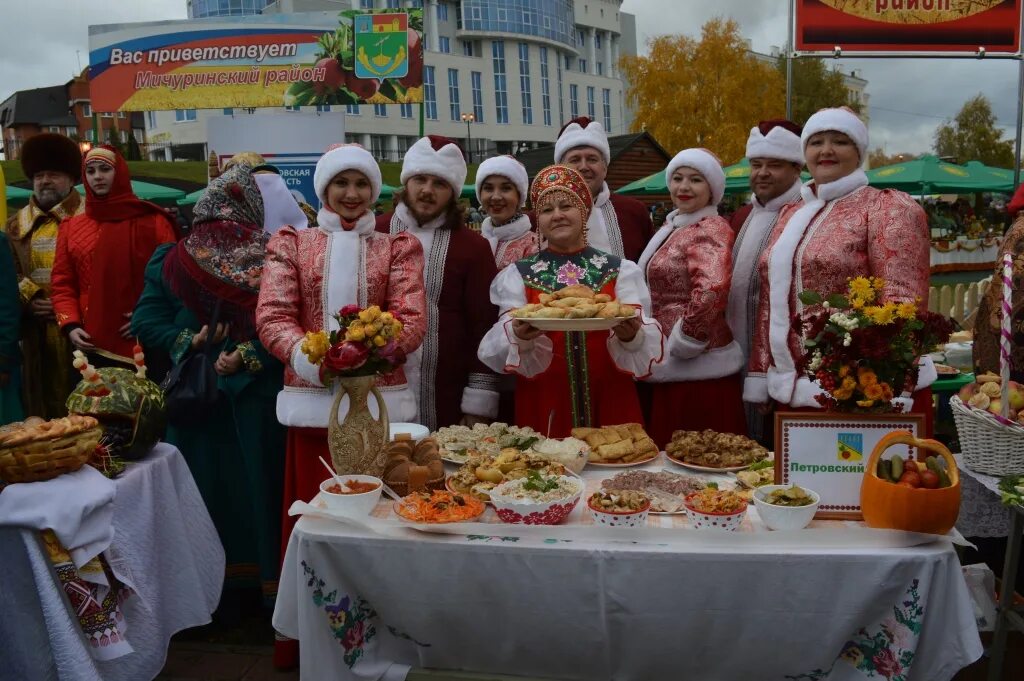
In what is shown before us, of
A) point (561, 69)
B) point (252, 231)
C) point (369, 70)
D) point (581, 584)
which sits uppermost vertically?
point (561, 69)

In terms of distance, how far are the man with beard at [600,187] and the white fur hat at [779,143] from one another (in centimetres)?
75

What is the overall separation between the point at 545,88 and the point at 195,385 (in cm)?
5324

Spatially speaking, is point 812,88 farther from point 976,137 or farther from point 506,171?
point 506,171

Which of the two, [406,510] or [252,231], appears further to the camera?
[252,231]

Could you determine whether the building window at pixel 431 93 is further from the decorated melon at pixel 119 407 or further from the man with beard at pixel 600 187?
the decorated melon at pixel 119 407

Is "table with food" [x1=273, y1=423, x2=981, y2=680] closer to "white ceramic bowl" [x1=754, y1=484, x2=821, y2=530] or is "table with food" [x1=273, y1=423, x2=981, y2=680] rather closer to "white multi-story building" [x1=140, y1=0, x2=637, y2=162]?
"white ceramic bowl" [x1=754, y1=484, x2=821, y2=530]

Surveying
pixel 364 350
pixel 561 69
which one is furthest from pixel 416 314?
pixel 561 69

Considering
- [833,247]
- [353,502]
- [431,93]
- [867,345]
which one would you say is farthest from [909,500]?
[431,93]

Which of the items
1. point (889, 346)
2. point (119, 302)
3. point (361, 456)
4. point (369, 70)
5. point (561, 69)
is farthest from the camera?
point (561, 69)

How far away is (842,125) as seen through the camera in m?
3.19

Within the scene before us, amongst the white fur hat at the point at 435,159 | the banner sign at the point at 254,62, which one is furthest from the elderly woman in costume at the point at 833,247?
the banner sign at the point at 254,62

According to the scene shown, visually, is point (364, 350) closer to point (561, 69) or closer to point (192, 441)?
point (192, 441)

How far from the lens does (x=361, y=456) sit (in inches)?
98.9

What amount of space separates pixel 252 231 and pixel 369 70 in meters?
9.77
